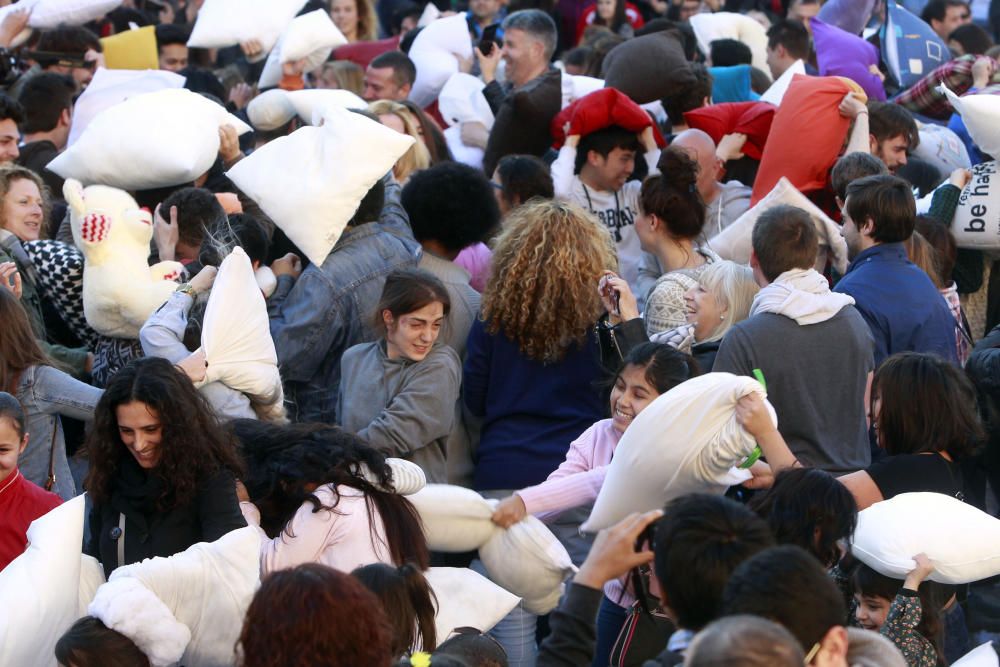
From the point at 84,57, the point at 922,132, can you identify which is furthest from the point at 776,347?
the point at 84,57

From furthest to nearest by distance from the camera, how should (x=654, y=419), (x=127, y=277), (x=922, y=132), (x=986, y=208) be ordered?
(x=922, y=132), (x=986, y=208), (x=127, y=277), (x=654, y=419)

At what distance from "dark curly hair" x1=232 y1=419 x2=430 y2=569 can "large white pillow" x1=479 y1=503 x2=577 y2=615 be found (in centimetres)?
30

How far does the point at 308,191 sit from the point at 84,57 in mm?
3531

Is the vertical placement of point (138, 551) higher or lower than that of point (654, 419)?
lower

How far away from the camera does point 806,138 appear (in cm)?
548

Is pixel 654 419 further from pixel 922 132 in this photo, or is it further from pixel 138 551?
pixel 922 132

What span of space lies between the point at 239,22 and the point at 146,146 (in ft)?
7.68

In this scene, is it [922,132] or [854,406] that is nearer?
[854,406]

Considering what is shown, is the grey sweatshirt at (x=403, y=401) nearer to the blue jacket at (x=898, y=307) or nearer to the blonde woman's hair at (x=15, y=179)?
the blue jacket at (x=898, y=307)

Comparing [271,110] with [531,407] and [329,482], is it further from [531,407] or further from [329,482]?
[329,482]

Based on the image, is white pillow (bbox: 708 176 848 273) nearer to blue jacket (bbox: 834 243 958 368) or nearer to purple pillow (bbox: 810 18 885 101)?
blue jacket (bbox: 834 243 958 368)

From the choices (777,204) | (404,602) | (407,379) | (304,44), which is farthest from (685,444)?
(304,44)

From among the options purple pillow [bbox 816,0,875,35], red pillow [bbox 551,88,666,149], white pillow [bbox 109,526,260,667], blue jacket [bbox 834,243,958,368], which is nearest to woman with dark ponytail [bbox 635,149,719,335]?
blue jacket [bbox 834,243,958,368]

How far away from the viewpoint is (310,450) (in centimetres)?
348
